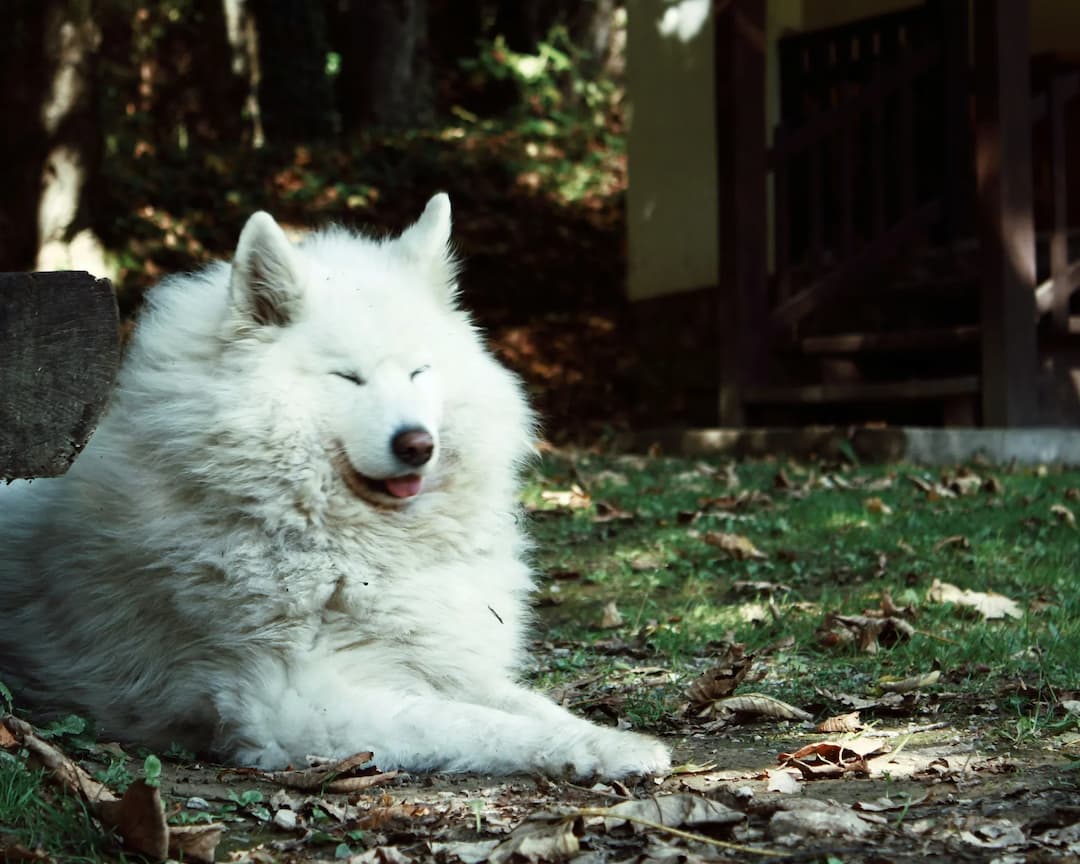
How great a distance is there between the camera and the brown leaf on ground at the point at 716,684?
11.9 ft

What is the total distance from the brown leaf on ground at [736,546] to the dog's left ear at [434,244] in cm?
228

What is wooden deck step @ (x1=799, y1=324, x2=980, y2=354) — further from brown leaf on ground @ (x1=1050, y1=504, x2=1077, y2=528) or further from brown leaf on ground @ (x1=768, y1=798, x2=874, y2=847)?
brown leaf on ground @ (x1=768, y1=798, x2=874, y2=847)

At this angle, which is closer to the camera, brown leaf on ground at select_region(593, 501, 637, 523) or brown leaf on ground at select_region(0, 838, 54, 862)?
brown leaf on ground at select_region(0, 838, 54, 862)

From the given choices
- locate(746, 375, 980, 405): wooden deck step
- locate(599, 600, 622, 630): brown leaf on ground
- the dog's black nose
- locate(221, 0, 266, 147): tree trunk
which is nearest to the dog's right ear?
the dog's black nose

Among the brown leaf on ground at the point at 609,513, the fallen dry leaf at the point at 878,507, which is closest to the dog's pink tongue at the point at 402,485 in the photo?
the brown leaf on ground at the point at 609,513

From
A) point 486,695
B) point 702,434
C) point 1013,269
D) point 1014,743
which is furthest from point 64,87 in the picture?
point 1014,743

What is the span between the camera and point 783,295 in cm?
984

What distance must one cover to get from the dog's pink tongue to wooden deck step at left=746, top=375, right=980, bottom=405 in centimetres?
624

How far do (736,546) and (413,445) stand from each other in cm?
271

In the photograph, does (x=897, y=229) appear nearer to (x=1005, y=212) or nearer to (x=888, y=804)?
(x=1005, y=212)

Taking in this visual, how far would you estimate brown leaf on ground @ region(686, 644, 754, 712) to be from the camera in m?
3.63

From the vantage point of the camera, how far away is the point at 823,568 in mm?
5449

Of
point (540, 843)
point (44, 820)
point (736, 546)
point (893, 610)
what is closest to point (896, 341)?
point (736, 546)

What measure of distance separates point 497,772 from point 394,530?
72 cm
